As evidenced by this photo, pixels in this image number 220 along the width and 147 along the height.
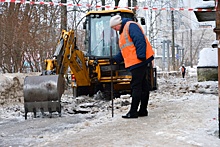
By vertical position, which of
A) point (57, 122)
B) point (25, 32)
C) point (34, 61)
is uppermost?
point (25, 32)

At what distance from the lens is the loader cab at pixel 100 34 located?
1238 centimetres

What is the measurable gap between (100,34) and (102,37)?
151 millimetres

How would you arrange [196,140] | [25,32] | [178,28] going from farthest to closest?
[178,28]
[25,32]
[196,140]

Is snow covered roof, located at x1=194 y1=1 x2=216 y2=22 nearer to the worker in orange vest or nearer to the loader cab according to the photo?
the loader cab

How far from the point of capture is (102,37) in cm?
1252

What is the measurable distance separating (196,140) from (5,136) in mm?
3175

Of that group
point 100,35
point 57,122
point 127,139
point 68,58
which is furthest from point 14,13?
point 127,139

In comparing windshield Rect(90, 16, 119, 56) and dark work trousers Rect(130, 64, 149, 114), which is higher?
windshield Rect(90, 16, 119, 56)

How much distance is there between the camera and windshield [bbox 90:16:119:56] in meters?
12.4

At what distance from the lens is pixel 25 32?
48.9 feet

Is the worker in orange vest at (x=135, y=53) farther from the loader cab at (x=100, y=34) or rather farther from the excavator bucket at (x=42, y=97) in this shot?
the loader cab at (x=100, y=34)

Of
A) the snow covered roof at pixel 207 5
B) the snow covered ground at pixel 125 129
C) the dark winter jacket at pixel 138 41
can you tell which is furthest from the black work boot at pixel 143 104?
the snow covered roof at pixel 207 5

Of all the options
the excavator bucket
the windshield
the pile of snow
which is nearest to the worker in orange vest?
the excavator bucket

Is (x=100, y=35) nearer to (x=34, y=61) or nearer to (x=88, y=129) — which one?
(x=34, y=61)
